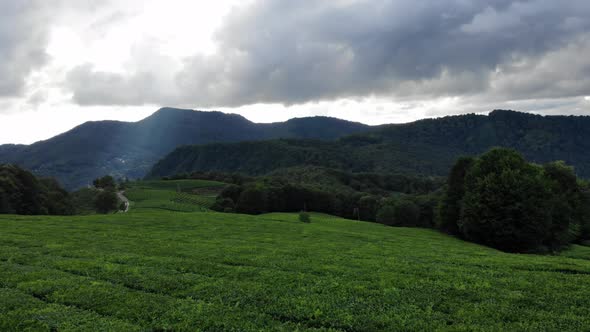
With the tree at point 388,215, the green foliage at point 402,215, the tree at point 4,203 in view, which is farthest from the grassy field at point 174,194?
the green foliage at point 402,215

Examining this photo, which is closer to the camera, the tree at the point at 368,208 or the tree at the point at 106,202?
the tree at the point at 106,202

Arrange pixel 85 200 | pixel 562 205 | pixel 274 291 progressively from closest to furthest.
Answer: pixel 274 291, pixel 562 205, pixel 85 200

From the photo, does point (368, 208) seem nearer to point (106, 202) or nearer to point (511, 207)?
point (511, 207)

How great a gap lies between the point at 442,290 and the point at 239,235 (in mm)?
22679

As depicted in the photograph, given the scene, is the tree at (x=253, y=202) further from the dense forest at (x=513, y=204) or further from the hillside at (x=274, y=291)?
the hillside at (x=274, y=291)

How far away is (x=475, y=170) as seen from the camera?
5641 centimetres

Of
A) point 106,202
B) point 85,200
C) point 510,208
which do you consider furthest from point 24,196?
point 510,208

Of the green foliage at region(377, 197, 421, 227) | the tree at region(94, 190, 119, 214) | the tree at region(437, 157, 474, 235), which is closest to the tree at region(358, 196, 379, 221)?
the green foliage at region(377, 197, 421, 227)

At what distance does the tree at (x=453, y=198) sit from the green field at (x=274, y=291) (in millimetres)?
42293

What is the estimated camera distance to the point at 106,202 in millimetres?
114250

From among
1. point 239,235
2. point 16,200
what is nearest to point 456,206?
point 239,235

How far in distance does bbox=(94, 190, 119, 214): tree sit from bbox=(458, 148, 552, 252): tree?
103m

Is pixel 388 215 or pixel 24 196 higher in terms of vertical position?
pixel 24 196

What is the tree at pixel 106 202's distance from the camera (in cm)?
11406
